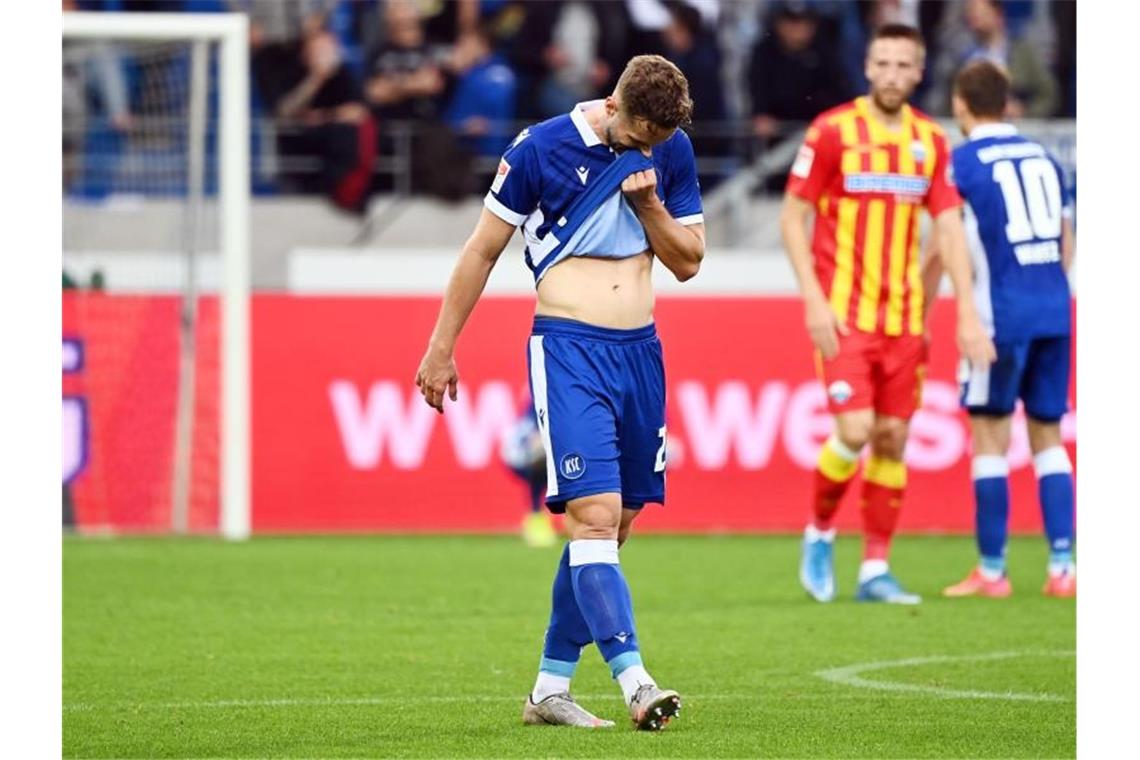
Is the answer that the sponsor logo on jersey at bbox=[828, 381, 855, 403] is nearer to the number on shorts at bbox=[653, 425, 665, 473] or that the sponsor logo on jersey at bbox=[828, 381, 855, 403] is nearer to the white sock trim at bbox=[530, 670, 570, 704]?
the number on shorts at bbox=[653, 425, 665, 473]

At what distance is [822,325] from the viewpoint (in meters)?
9.62

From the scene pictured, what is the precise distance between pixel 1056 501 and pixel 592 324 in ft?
14.7

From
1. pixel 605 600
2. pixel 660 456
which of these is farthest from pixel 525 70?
pixel 605 600

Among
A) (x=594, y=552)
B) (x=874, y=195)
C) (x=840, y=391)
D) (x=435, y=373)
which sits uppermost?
(x=874, y=195)

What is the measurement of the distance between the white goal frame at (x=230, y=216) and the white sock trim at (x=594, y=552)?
7662 millimetres

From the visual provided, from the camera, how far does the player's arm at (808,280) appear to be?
9.59m

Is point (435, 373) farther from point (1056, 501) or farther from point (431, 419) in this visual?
point (431, 419)

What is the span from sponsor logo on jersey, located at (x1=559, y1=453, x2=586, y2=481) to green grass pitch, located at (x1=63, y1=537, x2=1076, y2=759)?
0.70 m

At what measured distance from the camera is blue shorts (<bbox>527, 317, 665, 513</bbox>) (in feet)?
20.3

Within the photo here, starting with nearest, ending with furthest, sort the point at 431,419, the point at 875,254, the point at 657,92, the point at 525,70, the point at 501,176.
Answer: the point at 657,92, the point at 501,176, the point at 875,254, the point at 431,419, the point at 525,70

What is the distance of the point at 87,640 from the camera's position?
859 cm

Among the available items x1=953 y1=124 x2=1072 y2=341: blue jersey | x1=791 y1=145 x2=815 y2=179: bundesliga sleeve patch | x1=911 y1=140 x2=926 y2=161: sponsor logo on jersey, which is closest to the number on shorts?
x1=791 y1=145 x2=815 y2=179: bundesliga sleeve patch
